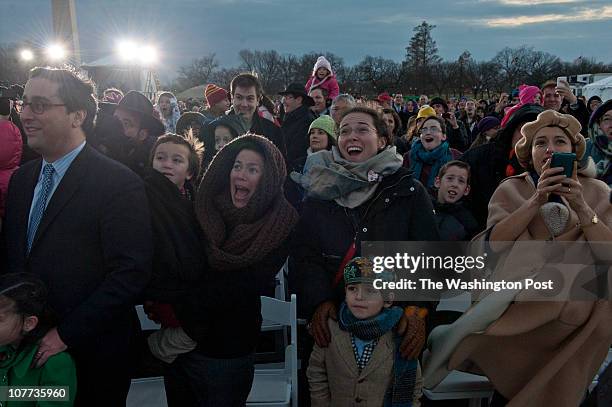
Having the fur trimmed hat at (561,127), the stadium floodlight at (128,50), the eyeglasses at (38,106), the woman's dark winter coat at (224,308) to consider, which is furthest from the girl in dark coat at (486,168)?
the stadium floodlight at (128,50)

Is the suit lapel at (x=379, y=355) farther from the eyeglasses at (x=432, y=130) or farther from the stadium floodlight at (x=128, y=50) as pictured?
the stadium floodlight at (x=128, y=50)

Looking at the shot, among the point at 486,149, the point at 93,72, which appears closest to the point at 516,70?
the point at 93,72

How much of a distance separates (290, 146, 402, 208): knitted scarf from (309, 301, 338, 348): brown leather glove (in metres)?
0.52

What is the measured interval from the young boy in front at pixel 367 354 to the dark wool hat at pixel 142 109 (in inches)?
81.9

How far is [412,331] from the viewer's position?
7.98ft

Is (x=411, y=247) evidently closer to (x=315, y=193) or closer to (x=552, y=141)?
(x=315, y=193)

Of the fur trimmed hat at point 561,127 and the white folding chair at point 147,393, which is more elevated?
the fur trimmed hat at point 561,127

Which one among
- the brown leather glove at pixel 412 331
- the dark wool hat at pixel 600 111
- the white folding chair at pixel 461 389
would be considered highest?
the dark wool hat at pixel 600 111

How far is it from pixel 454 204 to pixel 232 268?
2.14 m

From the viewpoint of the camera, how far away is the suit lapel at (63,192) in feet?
6.69

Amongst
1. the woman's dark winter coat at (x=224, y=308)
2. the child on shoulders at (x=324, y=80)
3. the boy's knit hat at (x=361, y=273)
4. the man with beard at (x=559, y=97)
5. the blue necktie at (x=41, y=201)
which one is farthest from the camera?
the child on shoulders at (x=324, y=80)

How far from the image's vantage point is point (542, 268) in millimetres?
2451

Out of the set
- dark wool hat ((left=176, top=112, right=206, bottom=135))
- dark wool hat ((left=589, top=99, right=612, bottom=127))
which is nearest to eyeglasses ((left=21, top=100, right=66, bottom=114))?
dark wool hat ((left=176, top=112, right=206, bottom=135))

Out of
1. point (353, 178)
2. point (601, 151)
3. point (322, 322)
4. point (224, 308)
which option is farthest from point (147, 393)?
point (601, 151)
